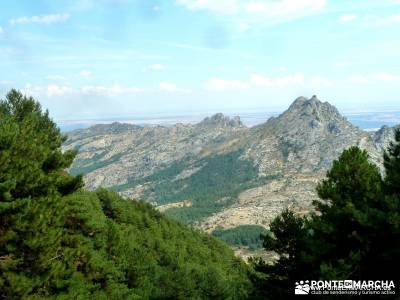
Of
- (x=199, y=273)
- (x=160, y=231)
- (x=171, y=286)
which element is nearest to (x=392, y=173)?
(x=171, y=286)

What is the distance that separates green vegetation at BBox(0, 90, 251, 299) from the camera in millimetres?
25531

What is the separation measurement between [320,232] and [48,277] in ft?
60.6

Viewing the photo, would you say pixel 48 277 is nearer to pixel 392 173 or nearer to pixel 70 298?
pixel 70 298

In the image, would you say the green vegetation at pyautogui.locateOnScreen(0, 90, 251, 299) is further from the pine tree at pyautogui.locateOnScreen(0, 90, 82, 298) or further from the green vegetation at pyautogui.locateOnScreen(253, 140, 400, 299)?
the green vegetation at pyautogui.locateOnScreen(253, 140, 400, 299)

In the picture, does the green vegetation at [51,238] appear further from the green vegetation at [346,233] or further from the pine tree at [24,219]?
the green vegetation at [346,233]

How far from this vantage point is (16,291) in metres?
24.1

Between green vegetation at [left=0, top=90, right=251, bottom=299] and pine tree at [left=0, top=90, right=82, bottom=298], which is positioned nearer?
pine tree at [left=0, top=90, right=82, bottom=298]

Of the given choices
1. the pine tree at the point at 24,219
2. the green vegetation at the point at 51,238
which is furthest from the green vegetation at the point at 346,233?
the pine tree at the point at 24,219

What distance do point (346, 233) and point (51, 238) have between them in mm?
19556

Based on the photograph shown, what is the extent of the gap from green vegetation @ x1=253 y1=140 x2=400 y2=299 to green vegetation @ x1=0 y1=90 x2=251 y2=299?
7.54m

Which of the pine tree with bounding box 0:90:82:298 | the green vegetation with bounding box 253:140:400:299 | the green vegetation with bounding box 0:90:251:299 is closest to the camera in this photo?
the pine tree with bounding box 0:90:82:298

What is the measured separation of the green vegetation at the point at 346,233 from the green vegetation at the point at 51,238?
297 inches

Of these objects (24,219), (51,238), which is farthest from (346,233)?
(24,219)

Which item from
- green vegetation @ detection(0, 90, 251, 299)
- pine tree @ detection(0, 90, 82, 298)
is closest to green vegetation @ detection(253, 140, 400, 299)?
green vegetation @ detection(0, 90, 251, 299)
